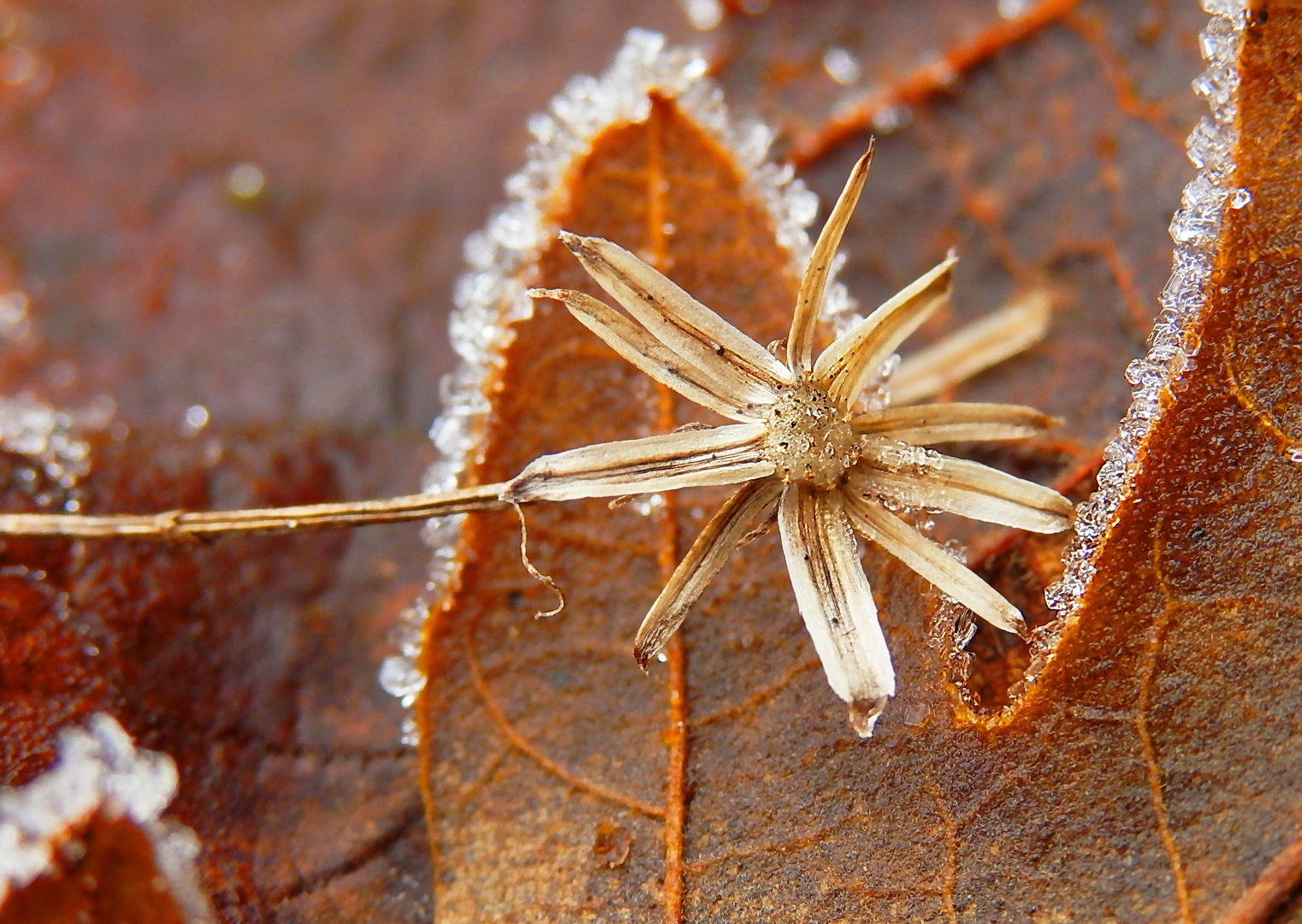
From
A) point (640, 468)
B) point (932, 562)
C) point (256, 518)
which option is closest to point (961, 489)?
point (932, 562)

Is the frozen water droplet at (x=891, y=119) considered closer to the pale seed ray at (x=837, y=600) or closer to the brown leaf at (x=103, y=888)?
the pale seed ray at (x=837, y=600)

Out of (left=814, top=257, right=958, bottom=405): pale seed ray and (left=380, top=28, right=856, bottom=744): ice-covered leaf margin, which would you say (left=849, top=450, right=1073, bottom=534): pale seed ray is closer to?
(left=814, top=257, right=958, bottom=405): pale seed ray

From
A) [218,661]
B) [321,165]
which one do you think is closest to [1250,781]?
[218,661]

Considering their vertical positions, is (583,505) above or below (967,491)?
Result: above

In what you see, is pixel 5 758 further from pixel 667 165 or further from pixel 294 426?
pixel 667 165

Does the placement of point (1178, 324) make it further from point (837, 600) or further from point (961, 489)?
point (837, 600)

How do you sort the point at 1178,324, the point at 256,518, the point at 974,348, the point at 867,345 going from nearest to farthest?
the point at 1178,324 → the point at 867,345 → the point at 256,518 → the point at 974,348
